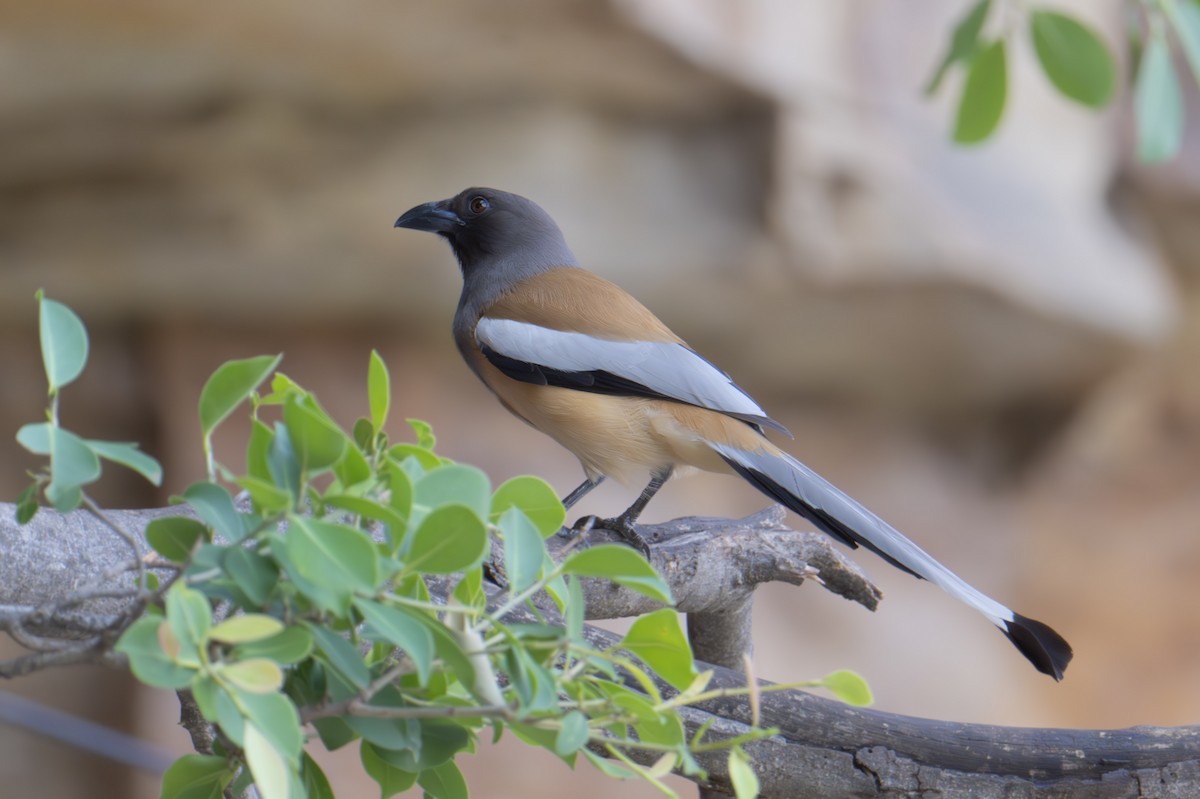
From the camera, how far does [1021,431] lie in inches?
195

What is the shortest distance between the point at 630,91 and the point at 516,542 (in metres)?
3.13

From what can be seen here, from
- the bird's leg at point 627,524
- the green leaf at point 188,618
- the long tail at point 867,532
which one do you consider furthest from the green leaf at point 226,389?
the bird's leg at point 627,524

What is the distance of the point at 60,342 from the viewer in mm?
758

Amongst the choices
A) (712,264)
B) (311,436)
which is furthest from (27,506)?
(712,264)

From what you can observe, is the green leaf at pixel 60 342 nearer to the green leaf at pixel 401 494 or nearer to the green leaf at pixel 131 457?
the green leaf at pixel 131 457

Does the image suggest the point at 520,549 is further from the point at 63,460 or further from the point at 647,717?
the point at 63,460

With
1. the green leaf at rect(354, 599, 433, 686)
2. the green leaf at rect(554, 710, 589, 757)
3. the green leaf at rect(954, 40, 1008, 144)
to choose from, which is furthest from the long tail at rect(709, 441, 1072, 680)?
the green leaf at rect(354, 599, 433, 686)

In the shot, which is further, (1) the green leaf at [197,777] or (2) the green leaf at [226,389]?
(1) the green leaf at [197,777]

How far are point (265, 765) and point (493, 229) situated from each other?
5.63ft

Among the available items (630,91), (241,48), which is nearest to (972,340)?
(630,91)

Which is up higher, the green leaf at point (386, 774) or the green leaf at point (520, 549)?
the green leaf at point (520, 549)

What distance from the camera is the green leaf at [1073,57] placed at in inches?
55.5

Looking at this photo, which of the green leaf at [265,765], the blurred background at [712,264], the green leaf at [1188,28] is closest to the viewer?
the green leaf at [265,765]

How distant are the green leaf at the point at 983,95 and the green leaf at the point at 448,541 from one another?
3.59ft
